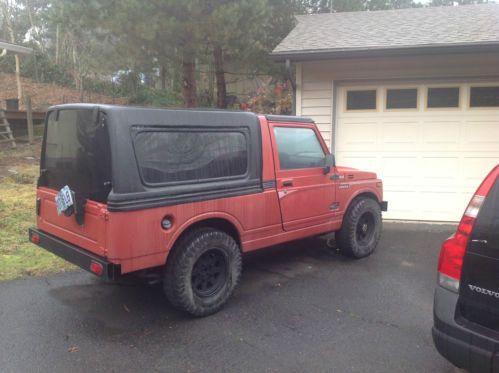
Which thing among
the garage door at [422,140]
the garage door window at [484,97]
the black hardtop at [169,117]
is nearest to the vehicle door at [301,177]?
the black hardtop at [169,117]

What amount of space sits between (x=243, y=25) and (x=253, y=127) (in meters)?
5.62

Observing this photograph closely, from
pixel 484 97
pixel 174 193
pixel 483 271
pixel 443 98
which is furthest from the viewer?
pixel 443 98

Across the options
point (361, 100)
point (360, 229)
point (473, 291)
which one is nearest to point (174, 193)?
point (473, 291)

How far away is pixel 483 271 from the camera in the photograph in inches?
104

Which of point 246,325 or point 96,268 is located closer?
point 96,268

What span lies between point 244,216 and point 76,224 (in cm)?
155

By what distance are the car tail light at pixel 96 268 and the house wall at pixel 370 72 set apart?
5.69m

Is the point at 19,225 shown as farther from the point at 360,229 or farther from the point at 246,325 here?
the point at 360,229

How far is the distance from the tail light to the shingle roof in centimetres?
520

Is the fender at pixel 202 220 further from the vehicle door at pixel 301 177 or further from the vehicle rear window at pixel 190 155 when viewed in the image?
the vehicle door at pixel 301 177

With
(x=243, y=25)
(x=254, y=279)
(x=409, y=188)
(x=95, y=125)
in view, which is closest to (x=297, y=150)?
(x=254, y=279)

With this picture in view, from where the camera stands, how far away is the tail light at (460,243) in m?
2.76

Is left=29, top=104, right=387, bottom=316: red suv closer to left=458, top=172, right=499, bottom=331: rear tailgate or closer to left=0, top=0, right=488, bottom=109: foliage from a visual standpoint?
Result: left=458, top=172, right=499, bottom=331: rear tailgate

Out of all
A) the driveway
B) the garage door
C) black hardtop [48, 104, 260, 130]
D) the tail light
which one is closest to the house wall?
the garage door
